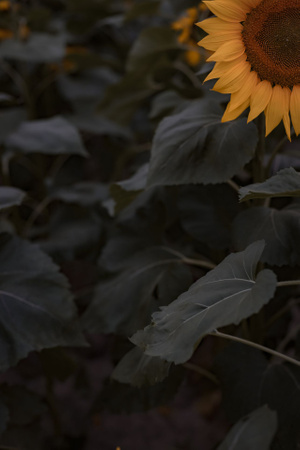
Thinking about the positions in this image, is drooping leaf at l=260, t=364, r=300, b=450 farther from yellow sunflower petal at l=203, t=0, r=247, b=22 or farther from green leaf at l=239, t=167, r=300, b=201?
yellow sunflower petal at l=203, t=0, r=247, b=22

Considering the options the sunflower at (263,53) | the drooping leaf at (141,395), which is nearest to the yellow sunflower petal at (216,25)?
the sunflower at (263,53)

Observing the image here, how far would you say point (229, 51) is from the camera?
31.7 inches

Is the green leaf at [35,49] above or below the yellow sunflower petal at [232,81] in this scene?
below

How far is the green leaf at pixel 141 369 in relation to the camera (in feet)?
2.70

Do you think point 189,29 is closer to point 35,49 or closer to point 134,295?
point 35,49

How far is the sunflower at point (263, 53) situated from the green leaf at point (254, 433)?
397 mm

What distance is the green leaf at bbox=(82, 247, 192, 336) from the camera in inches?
43.2

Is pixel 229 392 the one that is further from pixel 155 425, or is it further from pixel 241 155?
pixel 155 425

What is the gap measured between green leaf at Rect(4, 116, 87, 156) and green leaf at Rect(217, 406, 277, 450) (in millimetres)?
773

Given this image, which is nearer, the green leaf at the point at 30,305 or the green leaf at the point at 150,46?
the green leaf at the point at 30,305

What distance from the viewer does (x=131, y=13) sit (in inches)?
67.4

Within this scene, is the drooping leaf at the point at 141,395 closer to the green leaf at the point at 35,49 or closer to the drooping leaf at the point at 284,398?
the drooping leaf at the point at 284,398

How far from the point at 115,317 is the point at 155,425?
24.9 inches

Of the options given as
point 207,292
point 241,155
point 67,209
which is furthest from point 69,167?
point 207,292
